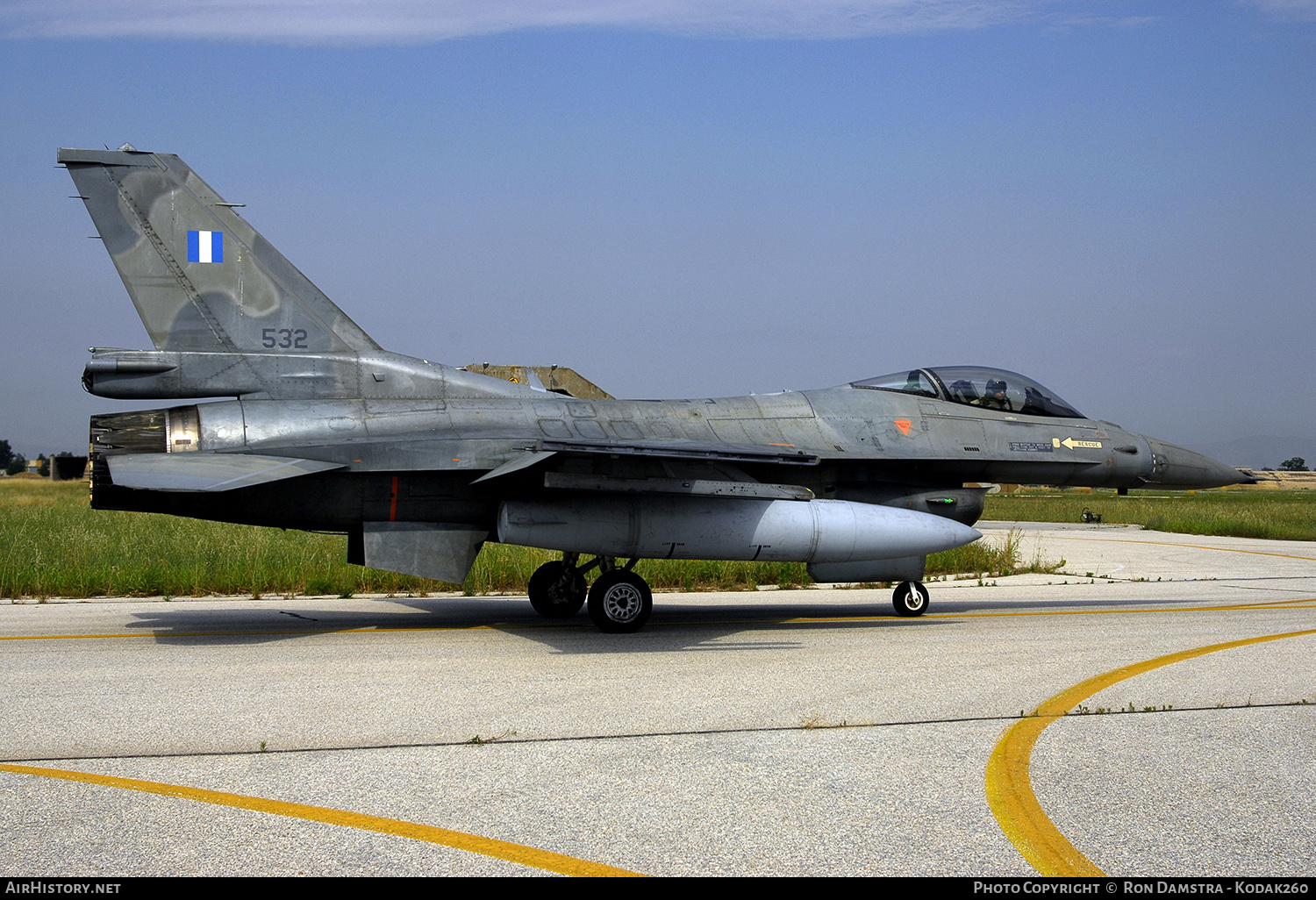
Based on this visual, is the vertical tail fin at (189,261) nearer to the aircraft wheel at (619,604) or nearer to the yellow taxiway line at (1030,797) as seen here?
the aircraft wheel at (619,604)

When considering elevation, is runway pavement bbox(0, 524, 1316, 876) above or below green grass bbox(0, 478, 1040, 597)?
below

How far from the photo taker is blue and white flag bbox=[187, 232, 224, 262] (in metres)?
10.3

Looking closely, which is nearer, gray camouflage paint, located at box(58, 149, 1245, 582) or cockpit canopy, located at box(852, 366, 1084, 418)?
gray camouflage paint, located at box(58, 149, 1245, 582)

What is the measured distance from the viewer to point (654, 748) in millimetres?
5758

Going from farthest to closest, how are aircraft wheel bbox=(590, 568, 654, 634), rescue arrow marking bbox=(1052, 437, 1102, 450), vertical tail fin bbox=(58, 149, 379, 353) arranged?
rescue arrow marking bbox=(1052, 437, 1102, 450) → aircraft wheel bbox=(590, 568, 654, 634) → vertical tail fin bbox=(58, 149, 379, 353)

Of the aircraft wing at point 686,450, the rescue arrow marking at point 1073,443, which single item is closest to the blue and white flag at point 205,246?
the aircraft wing at point 686,450

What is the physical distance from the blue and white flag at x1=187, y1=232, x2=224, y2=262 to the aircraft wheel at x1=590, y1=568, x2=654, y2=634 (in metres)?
5.21

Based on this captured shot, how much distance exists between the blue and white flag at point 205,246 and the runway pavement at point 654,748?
3.83 m

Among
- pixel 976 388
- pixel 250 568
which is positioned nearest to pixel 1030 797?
A: pixel 976 388

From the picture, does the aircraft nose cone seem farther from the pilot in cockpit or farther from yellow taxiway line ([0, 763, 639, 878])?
yellow taxiway line ([0, 763, 639, 878])

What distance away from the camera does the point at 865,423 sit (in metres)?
12.0

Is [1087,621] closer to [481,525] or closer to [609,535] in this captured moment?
[609,535]

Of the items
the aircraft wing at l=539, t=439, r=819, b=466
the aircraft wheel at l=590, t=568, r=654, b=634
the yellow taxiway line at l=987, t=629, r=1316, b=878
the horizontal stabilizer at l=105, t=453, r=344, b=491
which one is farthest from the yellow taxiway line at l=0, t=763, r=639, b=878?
the aircraft wheel at l=590, t=568, r=654, b=634

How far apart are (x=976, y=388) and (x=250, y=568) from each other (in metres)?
10.5
